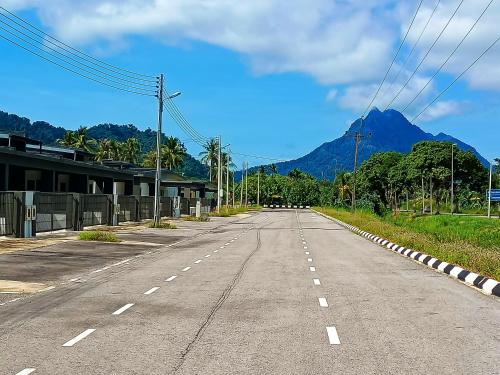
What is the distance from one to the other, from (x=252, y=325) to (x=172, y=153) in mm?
123117

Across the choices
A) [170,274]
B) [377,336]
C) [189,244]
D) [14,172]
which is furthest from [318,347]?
[14,172]

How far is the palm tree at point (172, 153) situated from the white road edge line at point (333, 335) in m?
122

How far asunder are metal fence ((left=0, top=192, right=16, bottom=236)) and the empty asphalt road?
11.6m

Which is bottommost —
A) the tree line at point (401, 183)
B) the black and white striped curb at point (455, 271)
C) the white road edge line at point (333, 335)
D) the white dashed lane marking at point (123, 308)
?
the white dashed lane marking at point (123, 308)

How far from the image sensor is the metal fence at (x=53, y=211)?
29.9 meters

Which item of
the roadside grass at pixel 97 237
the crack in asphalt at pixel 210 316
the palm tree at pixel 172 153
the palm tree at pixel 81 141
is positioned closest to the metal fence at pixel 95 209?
the roadside grass at pixel 97 237

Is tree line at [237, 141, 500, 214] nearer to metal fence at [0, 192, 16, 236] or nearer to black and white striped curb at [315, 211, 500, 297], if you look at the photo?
black and white striped curb at [315, 211, 500, 297]

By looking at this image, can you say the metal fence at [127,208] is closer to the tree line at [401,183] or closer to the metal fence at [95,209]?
the metal fence at [95,209]

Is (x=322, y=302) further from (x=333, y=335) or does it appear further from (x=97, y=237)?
(x=97, y=237)

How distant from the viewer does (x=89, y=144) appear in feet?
419

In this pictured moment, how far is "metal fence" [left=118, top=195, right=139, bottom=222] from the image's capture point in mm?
45588

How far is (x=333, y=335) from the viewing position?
339 inches

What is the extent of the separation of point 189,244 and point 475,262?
14.8 metres

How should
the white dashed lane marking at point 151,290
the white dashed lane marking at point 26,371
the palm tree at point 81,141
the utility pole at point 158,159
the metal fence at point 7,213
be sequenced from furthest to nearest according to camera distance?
the palm tree at point 81,141, the utility pole at point 158,159, the metal fence at point 7,213, the white dashed lane marking at point 151,290, the white dashed lane marking at point 26,371
